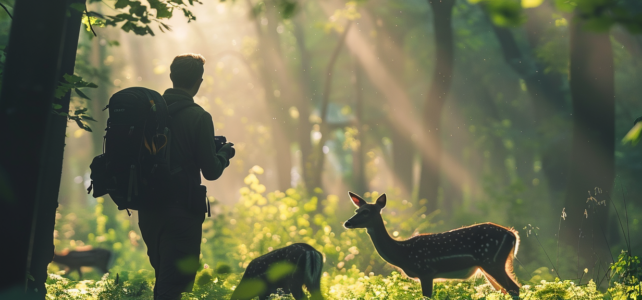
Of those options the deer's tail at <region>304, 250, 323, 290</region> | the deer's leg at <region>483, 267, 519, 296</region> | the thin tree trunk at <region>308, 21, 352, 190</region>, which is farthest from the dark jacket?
the thin tree trunk at <region>308, 21, 352, 190</region>

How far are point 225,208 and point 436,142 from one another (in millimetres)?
5805

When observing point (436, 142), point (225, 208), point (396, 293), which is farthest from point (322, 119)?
point (396, 293)

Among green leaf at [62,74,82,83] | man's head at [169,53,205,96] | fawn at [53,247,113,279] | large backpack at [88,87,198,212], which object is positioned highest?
man's head at [169,53,205,96]

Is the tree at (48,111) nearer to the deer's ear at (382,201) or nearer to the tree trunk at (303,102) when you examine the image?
the deer's ear at (382,201)

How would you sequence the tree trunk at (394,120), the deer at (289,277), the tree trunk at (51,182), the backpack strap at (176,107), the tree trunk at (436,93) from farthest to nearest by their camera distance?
1. the tree trunk at (394,120)
2. the tree trunk at (436,93)
3. the tree trunk at (51,182)
4. the deer at (289,277)
5. the backpack strap at (176,107)

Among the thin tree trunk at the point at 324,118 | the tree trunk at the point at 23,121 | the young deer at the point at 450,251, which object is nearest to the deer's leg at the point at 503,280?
the young deer at the point at 450,251

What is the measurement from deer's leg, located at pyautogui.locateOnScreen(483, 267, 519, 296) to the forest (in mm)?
33

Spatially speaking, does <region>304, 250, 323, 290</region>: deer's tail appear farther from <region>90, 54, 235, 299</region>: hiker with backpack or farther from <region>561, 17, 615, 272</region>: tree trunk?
<region>561, 17, 615, 272</region>: tree trunk

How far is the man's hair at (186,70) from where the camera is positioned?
4.57 meters

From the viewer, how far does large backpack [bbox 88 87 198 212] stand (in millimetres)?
4094

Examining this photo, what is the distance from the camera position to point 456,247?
559cm

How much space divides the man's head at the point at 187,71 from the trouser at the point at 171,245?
41.0 inches

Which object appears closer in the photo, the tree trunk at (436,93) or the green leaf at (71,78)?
the green leaf at (71,78)

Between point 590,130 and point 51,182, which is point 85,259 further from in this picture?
point 590,130
